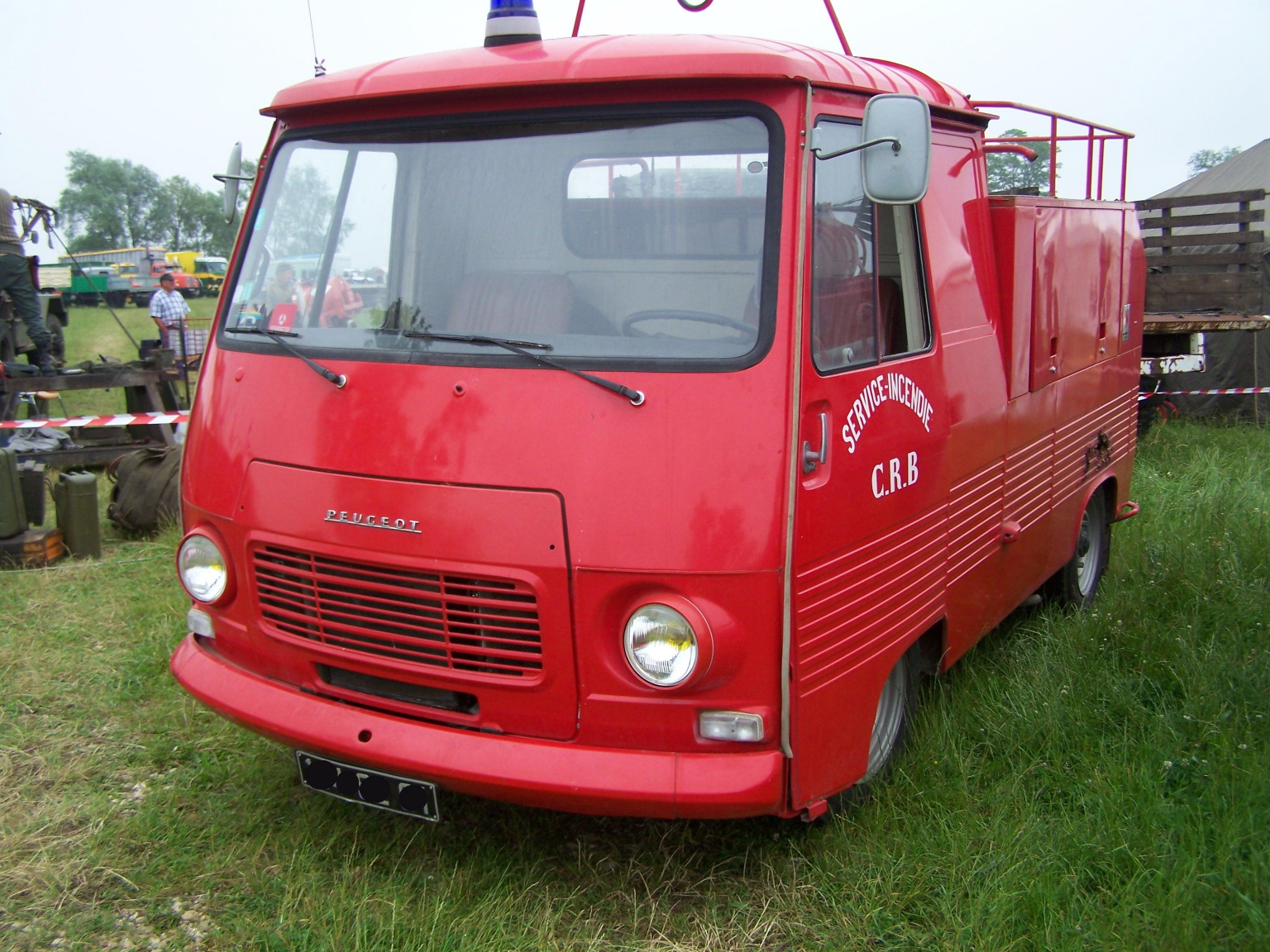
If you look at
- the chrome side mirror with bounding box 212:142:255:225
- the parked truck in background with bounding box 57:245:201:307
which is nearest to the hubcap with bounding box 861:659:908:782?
the chrome side mirror with bounding box 212:142:255:225

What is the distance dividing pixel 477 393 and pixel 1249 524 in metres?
4.46

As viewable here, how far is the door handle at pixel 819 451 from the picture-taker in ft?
9.37

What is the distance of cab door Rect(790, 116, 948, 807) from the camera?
9.52 ft

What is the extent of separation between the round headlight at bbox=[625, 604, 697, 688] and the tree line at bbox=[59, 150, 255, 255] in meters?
63.0

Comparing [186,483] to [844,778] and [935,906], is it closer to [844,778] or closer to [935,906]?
[844,778]

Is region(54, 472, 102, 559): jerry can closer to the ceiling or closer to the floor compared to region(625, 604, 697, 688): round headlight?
closer to the floor

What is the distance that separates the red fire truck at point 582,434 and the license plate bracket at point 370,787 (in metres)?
0.01

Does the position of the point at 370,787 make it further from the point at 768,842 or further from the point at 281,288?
the point at 281,288

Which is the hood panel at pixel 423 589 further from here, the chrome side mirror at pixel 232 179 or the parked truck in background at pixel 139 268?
the parked truck in background at pixel 139 268

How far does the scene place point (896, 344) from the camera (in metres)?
3.46

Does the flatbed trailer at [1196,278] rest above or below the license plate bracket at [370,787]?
above

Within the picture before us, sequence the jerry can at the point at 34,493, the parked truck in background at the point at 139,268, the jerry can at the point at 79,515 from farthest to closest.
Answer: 1. the parked truck in background at the point at 139,268
2. the jerry can at the point at 34,493
3. the jerry can at the point at 79,515

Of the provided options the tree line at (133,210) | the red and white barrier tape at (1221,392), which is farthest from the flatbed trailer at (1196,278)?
the tree line at (133,210)

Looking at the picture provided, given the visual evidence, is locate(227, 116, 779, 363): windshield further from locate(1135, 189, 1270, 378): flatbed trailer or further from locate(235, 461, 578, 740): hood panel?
locate(1135, 189, 1270, 378): flatbed trailer
